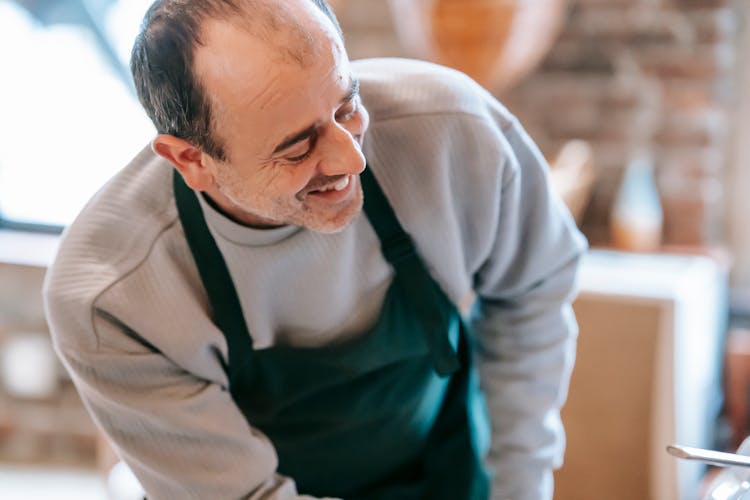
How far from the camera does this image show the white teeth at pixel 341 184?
985 millimetres

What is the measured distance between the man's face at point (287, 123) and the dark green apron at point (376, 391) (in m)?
0.12

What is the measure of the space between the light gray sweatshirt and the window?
1203 millimetres

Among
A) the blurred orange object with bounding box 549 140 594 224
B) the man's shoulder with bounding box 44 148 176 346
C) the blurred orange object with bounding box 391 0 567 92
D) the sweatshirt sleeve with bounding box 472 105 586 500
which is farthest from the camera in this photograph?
the blurred orange object with bounding box 549 140 594 224

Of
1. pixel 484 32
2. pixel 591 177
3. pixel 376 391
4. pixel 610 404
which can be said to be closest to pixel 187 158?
pixel 376 391

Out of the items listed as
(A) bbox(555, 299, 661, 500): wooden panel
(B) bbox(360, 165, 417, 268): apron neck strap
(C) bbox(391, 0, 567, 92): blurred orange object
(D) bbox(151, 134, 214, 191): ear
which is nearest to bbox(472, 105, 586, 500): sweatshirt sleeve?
(B) bbox(360, 165, 417, 268): apron neck strap

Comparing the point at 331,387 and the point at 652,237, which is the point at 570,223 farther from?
the point at 652,237

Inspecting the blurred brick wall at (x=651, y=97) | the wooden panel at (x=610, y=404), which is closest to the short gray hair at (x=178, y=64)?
the wooden panel at (x=610, y=404)

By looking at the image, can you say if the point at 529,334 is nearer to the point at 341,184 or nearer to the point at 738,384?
the point at 341,184

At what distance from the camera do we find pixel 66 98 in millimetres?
2277

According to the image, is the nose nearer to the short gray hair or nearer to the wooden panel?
the short gray hair

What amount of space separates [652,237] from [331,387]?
3.36 ft

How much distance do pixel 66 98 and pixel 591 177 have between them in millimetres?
1240

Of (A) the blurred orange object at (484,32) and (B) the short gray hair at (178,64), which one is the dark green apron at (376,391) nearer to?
(B) the short gray hair at (178,64)

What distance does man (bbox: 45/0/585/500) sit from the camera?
3.07 ft
